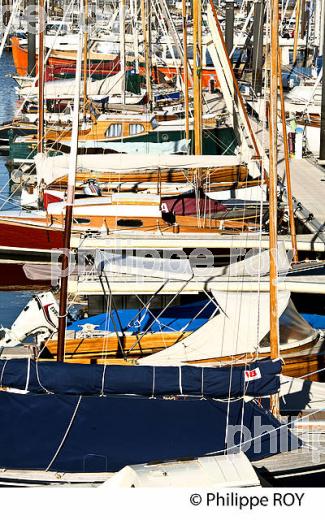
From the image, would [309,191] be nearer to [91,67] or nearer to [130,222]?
[130,222]

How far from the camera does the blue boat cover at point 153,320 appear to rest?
20875 millimetres

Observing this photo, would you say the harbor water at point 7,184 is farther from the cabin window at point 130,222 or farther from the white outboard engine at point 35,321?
the white outboard engine at point 35,321

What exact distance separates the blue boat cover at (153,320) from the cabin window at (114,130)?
17.0 meters

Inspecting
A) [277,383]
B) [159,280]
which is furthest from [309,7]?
[277,383]

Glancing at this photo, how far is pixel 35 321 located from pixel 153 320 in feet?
7.13

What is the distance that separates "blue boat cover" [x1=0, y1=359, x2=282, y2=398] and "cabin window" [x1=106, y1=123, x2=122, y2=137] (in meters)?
23.9

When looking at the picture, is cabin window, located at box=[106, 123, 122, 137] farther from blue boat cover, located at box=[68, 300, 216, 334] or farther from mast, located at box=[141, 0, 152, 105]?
blue boat cover, located at box=[68, 300, 216, 334]

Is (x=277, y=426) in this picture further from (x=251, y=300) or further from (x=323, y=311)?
(x=323, y=311)

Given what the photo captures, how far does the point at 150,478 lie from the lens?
12336 millimetres

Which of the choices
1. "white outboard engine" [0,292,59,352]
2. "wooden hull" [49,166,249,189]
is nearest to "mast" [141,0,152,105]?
"wooden hull" [49,166,249,189]

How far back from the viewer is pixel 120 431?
1436 centimetres

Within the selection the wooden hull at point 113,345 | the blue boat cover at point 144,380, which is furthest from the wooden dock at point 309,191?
the blue boat cover at point 144,380

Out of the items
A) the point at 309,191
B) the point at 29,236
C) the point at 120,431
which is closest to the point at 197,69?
the point at 309,191

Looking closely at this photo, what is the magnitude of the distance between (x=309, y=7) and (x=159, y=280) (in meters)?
52.6
